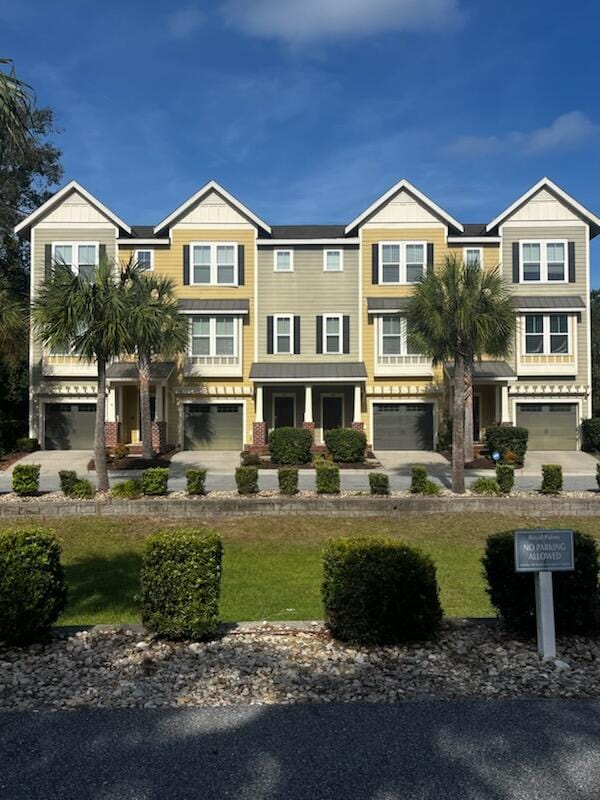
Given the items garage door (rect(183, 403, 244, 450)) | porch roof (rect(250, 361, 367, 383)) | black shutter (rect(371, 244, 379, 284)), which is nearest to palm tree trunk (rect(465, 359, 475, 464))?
porch roof (rect(250, 361, 367, 383))

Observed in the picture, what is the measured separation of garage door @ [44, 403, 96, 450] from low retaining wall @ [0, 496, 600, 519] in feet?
43.5

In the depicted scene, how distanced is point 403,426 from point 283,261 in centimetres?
905

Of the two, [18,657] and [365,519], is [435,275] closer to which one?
[365,519]

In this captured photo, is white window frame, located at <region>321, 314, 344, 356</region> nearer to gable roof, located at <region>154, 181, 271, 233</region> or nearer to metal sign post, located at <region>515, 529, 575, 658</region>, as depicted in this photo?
gable roof, located at <region>154, 181, 271, 233</region>

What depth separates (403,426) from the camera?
26.6 m

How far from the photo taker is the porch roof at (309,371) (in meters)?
25.4

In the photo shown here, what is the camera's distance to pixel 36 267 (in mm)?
26297

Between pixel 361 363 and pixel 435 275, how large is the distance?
1132 cm

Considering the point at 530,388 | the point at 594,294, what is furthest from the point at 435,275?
the point at 594,294

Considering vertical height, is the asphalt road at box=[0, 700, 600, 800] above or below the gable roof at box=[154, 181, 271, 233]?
below

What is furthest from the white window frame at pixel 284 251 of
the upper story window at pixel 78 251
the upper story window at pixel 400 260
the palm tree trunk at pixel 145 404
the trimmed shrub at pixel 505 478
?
the trimmed shrub at pixel 505 478

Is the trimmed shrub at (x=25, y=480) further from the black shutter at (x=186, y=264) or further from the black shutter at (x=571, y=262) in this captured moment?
the black shutter at (x=571, y=262)

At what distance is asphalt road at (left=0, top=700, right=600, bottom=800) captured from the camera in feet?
10.2

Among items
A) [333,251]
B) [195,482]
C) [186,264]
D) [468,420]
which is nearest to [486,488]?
[195,482]
